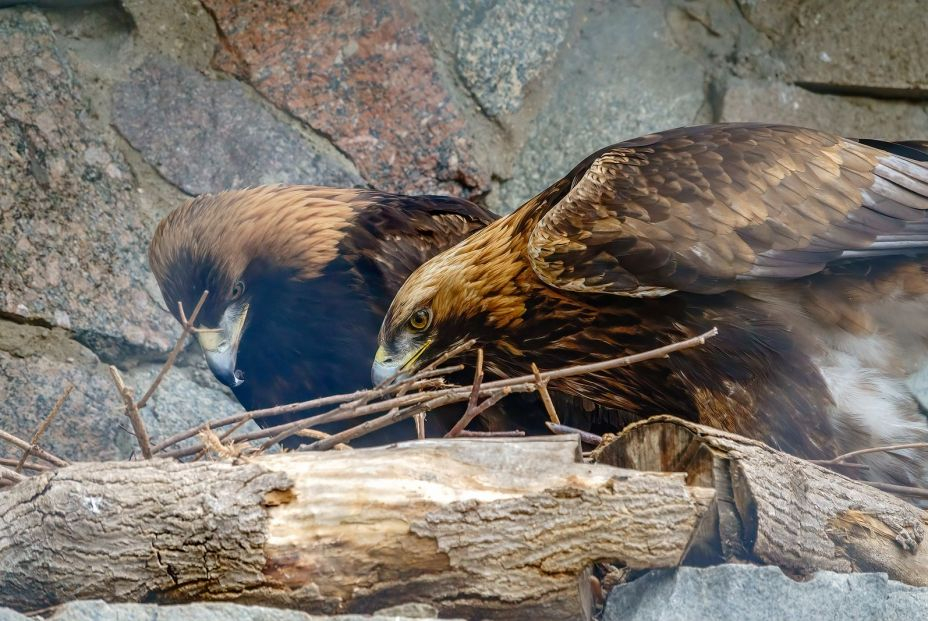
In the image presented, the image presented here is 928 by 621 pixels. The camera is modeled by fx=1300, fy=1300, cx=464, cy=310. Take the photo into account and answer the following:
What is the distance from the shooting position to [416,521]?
219cm

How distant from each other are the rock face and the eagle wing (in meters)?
1.15

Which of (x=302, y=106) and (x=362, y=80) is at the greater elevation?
(x=362, y=80)

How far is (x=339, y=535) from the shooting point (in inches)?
85.7

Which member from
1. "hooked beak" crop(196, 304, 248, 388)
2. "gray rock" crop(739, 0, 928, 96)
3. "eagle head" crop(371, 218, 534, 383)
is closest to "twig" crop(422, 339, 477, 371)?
"eagle head" crop(371, 218, 534, 383)

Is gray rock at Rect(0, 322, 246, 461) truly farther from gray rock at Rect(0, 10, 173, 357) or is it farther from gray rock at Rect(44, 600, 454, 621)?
gray rock at Rect(44, 600, 454, 621)

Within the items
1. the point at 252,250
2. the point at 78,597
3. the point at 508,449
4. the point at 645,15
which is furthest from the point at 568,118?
the point at 78,597

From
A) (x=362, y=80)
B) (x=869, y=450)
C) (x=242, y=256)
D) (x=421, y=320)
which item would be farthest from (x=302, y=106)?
(x=869, y=450)

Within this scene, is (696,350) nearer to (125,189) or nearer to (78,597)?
(78,597)

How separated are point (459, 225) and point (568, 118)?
35.5 inches

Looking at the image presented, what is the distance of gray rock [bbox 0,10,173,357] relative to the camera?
13.0 feet

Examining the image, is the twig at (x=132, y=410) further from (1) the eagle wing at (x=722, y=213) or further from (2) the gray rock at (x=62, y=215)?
(2) the gray rock at (x=62, y=215)

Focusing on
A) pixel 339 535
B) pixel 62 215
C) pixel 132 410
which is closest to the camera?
pixel 339 535

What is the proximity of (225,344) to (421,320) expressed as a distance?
Answer: 23.8 inches

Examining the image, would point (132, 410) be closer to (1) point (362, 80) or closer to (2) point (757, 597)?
(2) point (757, 597)
